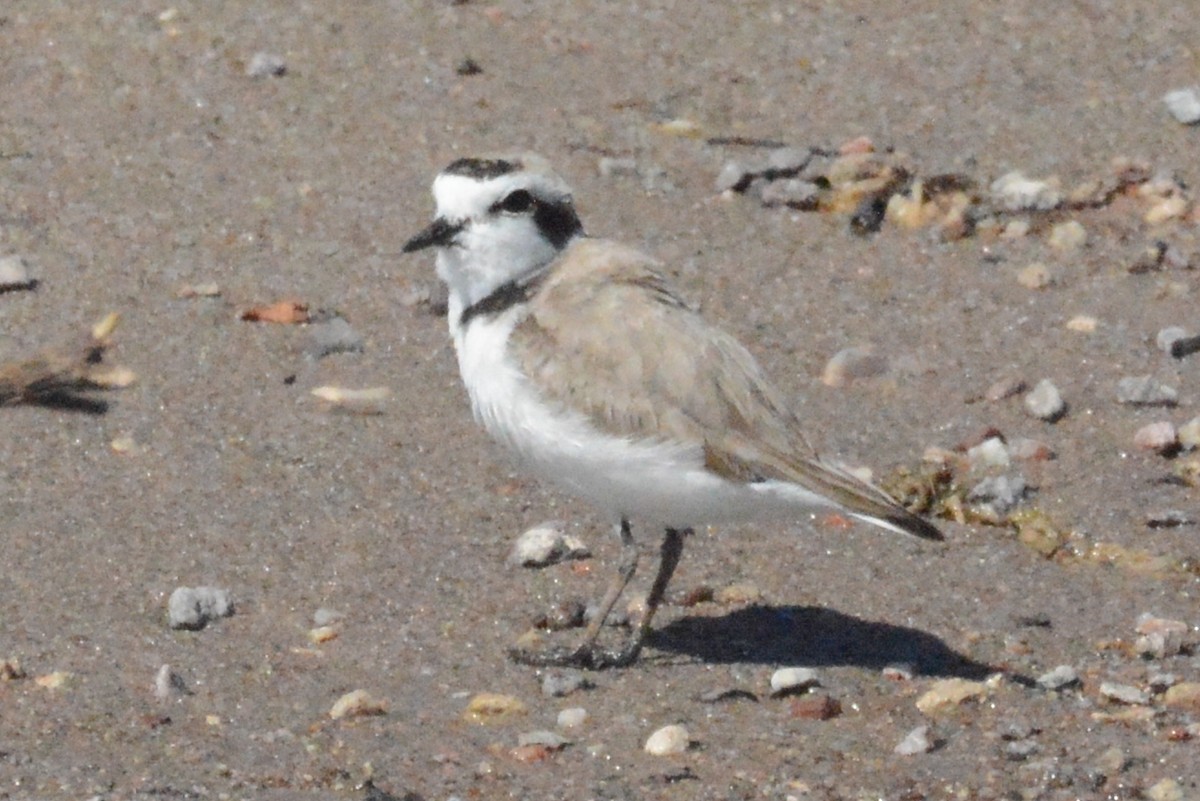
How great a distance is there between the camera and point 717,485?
13.7ft

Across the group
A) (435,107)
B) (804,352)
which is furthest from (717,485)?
(435,107)

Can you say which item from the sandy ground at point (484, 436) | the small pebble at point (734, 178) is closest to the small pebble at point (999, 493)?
the sandy ground at point (484, 436)

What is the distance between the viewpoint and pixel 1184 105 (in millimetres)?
6730

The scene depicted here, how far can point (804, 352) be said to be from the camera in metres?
5.65

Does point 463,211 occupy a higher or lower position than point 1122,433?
higher

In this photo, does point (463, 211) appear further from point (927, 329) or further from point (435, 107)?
point (435, 107)

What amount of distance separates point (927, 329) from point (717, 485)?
1802 mm

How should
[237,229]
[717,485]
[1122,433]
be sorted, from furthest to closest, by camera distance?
A: [237,229] → [1122,433] → [717,485]

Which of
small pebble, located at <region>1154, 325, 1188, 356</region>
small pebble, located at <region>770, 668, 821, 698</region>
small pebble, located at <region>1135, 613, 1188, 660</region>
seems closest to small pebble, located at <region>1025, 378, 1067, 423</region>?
small pebble, located at <region>1154, 325, 1188, 356</region>

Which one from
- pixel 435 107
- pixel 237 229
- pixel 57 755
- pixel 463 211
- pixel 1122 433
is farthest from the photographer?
pixel 435 107

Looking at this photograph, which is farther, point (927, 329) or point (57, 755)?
point (927, 329)

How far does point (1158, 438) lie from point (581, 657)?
5.85 feet

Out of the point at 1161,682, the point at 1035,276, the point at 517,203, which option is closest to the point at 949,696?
the point at 1161,682

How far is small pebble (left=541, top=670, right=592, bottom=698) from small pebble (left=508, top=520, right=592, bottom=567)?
17.6 inches
